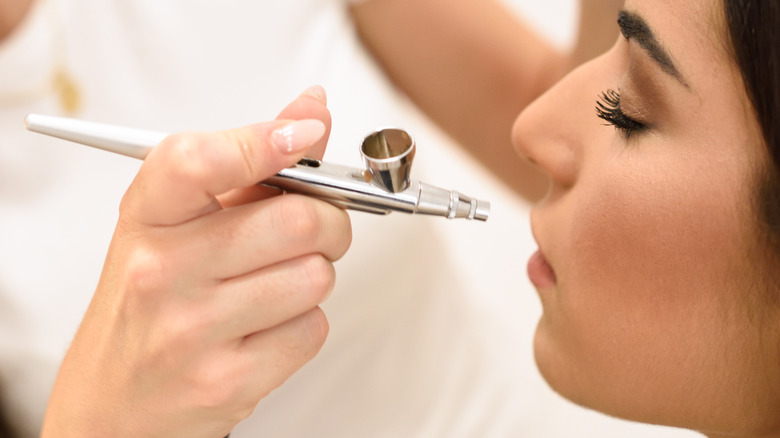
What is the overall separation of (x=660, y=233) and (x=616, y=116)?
9cm

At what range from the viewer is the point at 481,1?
876 millimetres

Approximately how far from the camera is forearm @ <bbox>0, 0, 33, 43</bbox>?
0.68 m

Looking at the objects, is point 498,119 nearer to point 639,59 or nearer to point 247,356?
point 639,59

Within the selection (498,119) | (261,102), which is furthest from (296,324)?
(498,119)

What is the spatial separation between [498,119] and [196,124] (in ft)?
1.41

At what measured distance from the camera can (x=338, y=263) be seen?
0.73 meters

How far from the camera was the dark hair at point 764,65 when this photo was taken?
36 centimetres

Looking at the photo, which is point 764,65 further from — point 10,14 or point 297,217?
point 10,14

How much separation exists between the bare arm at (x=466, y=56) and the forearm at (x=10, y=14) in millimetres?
410

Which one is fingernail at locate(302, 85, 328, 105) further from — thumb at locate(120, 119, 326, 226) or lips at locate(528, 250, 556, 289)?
lips at locate(528, 250, 556, 289)

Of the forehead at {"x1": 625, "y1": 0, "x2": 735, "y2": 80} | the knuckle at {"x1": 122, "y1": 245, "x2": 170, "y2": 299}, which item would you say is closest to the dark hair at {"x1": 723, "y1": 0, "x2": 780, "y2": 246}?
the forehead at {"x1": 625, "y1": 0, "x2": 735, "y2": 80}

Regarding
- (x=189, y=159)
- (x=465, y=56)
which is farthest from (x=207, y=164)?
(x=465, y=56)

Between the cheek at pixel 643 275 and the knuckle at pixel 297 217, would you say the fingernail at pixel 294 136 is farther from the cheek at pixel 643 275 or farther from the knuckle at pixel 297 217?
the cheek at pixel 643 275

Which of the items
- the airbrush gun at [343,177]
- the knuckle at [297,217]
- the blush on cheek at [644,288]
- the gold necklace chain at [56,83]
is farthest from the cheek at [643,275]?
the gold necklace chain at [56,83]
